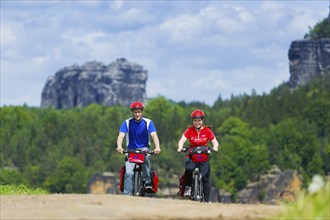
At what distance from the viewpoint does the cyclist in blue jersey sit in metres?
18.1

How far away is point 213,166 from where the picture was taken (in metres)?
188

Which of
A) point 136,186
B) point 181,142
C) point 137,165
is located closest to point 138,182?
point 136,186

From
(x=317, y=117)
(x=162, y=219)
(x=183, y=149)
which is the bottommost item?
(x=162, y=219)

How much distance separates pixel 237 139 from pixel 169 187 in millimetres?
18163

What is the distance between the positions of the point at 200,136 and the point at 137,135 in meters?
1.19

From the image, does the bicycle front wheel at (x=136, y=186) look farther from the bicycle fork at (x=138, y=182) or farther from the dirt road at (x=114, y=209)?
the dirt road at (x=114, y=209)

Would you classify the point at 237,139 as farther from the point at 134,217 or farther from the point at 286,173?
the point at 134,217

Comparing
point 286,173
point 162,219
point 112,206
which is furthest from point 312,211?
point 286,173

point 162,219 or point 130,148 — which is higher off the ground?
point 130,148

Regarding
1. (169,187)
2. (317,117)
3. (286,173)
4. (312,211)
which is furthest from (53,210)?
(317,117)

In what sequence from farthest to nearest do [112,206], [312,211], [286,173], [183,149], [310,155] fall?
[310,155] < [286,173] < [183,149] < [112,206] < [312,211]

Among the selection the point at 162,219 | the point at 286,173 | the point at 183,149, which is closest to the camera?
the point at 162,219

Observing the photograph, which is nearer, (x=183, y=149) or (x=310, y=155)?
(x=183, y=149)

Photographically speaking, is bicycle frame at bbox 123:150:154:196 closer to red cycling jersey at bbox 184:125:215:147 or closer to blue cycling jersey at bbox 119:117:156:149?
blue cycling jersey at bbox 119:117:156:149
